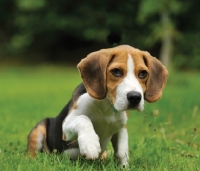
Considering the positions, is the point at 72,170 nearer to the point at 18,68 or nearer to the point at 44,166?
the point at 44,166

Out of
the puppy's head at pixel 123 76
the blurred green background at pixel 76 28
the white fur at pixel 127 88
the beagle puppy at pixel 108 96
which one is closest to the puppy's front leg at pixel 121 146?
the beagle puppy at pixel 108 96

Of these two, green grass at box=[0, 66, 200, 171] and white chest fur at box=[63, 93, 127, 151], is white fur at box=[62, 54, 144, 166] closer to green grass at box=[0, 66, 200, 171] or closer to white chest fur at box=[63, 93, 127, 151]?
white chest fur at box=[63, 93, 127, 151]

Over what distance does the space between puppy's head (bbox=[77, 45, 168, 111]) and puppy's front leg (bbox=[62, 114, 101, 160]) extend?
26 cm

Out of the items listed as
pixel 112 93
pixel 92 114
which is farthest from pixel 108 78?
pixel 92 114

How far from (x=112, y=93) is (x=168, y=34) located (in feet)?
58.9

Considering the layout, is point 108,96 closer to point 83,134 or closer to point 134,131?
point 83,134

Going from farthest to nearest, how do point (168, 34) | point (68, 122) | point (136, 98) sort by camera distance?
point (168, 34)
point (68, 122)
point (136, 98)

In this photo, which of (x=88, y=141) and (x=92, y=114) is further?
(x=92, y=114)

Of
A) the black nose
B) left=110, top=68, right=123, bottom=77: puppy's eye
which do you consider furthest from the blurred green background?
the black nose

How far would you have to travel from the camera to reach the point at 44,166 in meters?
4.40

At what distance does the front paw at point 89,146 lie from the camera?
415 centimetres

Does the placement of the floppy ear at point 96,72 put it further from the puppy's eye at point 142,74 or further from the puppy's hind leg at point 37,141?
the puppy's hind leg at point 37,141

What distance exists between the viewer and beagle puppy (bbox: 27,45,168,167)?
4.20 m

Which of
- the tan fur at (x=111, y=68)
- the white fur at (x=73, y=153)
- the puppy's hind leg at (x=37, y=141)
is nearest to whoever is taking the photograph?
the tan fur at (x=111, y=68)
